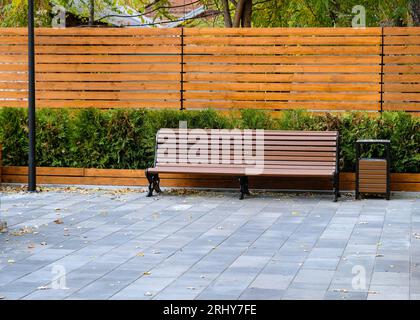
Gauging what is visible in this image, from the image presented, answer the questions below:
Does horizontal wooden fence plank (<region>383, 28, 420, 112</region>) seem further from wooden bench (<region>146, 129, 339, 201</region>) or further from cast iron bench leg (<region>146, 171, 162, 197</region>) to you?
cast iron bench leg (<region>146, 171, 162, 197</region>)

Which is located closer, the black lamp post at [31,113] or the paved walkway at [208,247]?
the paved walkway at [208,247]

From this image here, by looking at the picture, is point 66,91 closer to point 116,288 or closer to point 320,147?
point 320,147

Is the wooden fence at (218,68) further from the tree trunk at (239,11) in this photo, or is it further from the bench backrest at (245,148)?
the tree trunk at (239,11)

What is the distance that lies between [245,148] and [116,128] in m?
2.18

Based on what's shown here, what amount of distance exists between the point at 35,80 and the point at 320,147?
16.7ft

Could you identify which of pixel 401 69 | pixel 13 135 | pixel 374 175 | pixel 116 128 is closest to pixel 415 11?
pixel 401 69

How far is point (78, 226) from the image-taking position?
1074 centimetres

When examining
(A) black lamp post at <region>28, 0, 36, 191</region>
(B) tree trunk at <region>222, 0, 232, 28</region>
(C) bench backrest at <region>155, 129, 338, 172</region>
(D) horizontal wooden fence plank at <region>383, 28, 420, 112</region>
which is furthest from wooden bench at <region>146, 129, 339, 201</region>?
(B) tree trunk at <region>222, 0, 232, 28</region>

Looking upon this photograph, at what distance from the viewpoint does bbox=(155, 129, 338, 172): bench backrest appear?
537 inches

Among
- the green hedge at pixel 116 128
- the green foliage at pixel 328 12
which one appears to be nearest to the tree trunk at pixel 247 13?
the green foliage at pixel 328 12

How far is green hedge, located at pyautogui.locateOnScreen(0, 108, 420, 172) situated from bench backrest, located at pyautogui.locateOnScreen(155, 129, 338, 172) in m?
0.44

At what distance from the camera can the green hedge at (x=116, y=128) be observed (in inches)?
557

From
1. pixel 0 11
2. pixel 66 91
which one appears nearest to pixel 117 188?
pixel 66 91

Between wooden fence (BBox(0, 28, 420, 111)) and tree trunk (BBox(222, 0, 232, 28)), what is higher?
tree trunk (BBox(222, 0, 232, 28))
